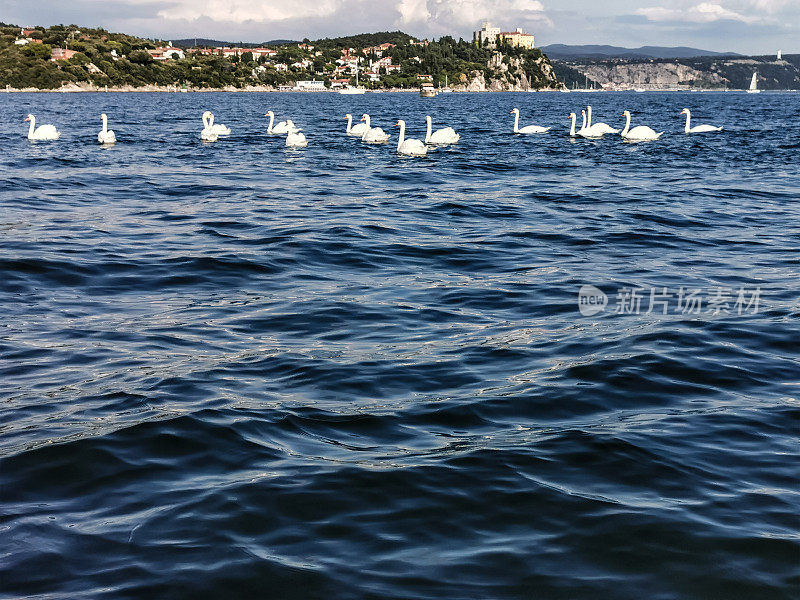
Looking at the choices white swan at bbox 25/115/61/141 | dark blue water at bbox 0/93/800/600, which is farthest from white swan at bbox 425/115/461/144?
dark blue water at bbox 0/93/800/600

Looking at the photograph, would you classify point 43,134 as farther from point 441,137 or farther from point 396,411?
point 396,411

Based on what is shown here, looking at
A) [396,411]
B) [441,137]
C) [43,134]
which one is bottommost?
[396,411]

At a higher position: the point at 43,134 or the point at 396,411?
the point at 43,134

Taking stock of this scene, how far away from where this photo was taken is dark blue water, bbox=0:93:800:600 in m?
4.37

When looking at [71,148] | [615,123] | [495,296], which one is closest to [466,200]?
[495,296]

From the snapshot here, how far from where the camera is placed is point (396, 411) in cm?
638

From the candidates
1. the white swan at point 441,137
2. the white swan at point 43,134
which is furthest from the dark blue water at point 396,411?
the white swan at point 43,134

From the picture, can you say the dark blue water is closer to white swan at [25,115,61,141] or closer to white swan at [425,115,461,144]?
white swan at [425,115,461,144]

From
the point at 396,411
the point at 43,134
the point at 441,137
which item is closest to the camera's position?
the point at 396,411

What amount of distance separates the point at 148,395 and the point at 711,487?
13.5ft

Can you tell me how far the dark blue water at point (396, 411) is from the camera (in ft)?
14.3

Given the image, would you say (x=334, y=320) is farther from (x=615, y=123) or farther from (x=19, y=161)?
(x=615, y=123)

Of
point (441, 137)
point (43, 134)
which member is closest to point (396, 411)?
point (441, 137)

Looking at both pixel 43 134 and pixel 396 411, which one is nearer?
pixel 396 411
